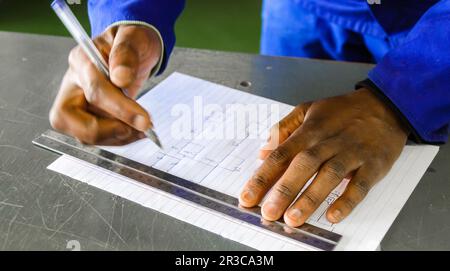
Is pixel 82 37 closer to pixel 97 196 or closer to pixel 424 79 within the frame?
pixel 97 196

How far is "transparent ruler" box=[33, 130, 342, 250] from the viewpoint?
0.67m

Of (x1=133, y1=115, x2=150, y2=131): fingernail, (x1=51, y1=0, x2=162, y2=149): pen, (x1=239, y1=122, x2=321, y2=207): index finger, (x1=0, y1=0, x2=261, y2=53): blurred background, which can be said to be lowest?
(x1=0, y1=0, x2=261, y2=53): blurred background

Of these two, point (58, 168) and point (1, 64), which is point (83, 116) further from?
point (1, 64)

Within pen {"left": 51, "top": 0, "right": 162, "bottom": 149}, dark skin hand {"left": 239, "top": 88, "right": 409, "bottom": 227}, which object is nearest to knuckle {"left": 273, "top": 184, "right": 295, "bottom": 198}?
dark skin hand {"left": 239, "top": 88, "right": 409, "bottom": 227}

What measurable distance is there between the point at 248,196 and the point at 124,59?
287mm

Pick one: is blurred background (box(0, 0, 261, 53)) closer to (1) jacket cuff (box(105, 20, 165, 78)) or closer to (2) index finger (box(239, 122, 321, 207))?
(1) jacket cuff (box(105, 20, 165, 78))

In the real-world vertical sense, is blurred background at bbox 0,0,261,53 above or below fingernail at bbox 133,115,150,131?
below

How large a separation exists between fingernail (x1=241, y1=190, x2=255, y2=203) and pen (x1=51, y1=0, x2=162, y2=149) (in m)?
0.17

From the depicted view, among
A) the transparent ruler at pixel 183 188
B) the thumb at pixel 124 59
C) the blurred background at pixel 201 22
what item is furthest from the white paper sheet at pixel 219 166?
the blurred background at pixel 201 22

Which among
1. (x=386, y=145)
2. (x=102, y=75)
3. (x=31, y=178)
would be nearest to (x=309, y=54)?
(x=386, y=145)

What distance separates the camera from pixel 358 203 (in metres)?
0.72

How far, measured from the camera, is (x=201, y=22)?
8.64 feet

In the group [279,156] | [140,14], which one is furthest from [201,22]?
[279,156]

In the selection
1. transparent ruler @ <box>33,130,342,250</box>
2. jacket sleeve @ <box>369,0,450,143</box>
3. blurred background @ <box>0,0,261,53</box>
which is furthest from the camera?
blurred background @ <box>0,0,261,53</box>
